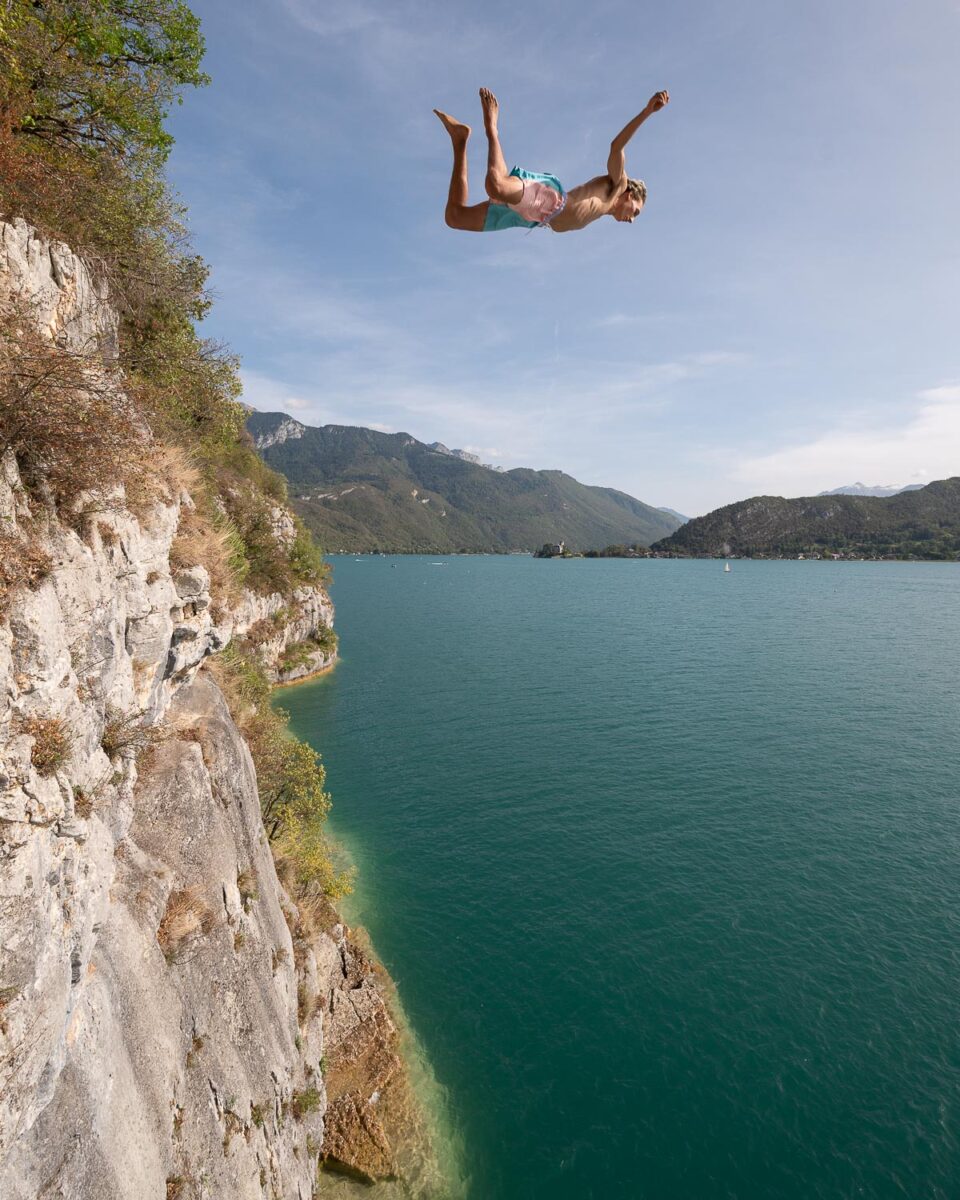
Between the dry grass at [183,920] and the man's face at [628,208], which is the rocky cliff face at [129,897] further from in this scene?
the man's face at [628,208]

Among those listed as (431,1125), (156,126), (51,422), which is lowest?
(431,1125)

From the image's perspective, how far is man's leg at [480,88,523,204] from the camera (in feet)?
20.3

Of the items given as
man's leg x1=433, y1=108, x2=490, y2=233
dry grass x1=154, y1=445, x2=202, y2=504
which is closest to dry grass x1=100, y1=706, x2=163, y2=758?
dry grass x1=154, y1=445, x2=202, y2=504

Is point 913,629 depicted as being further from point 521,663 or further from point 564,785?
point 564,785

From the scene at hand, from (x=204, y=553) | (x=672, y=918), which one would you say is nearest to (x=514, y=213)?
(x=204, y=553)

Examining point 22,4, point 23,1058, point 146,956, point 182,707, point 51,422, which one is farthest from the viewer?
point 182,707

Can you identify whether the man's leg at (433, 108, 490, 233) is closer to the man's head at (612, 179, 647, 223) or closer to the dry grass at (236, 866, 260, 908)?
the man's head at (612, 179, 647, 223)

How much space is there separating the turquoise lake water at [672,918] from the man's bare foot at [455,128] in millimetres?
23892

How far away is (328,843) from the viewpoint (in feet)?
99.2

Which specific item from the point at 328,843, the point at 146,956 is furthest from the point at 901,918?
the point at 146,956

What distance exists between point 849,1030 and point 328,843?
2377cm

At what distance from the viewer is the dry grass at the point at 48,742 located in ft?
22.9

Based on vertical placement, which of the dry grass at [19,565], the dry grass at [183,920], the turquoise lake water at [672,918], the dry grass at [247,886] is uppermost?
the dry grass at [19,565]

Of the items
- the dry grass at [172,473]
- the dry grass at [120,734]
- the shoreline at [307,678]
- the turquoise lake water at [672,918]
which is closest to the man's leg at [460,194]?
the dry grass at [172,473]
